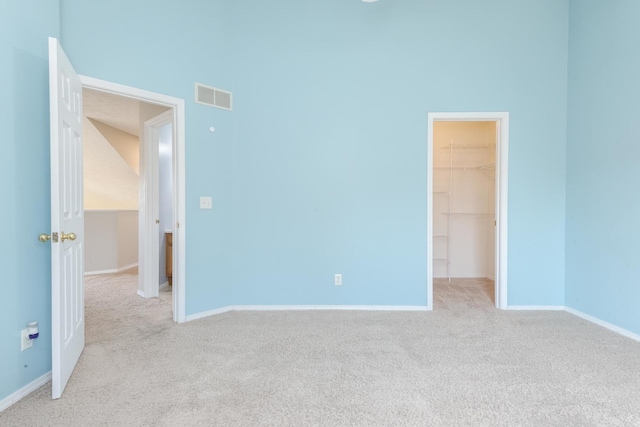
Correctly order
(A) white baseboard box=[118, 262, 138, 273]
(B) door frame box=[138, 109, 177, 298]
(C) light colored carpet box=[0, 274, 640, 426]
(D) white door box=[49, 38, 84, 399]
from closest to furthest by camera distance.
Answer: (C) light colored carpet box=[0, 274, 640, 426], (D) white door box=[49, 38, 84, 399], (B) door frame box=[138, 109, 177, 298], (A) white baseboard box=[118, 262, 138, 273]

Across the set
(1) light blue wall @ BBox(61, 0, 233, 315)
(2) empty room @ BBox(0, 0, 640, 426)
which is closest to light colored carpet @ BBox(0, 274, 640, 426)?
(2) empty room @ BBox(0, 0, 640, 426)

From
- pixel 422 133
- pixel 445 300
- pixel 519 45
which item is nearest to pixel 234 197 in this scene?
pixel 422 133

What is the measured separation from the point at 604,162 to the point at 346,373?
2973 mm

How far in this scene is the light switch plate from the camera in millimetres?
3229

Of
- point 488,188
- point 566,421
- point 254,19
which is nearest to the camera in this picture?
point 566,421

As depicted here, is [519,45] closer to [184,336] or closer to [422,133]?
[422,133]

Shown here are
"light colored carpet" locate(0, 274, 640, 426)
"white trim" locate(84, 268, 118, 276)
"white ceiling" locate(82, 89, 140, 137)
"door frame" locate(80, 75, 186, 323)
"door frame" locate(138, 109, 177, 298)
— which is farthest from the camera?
"white trim" locate(84, 268, 118, 276)

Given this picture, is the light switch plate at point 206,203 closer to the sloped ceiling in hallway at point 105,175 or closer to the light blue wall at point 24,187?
the light blue wall at point 24,187

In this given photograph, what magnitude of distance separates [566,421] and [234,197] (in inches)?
119

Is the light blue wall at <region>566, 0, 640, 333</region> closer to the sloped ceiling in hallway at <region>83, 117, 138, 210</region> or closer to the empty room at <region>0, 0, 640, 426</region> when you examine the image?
the empty room at <region>0, 0, 640, 426</region>

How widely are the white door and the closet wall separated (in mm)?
4342

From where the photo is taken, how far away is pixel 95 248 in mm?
5418

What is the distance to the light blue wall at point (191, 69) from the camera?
101 inches

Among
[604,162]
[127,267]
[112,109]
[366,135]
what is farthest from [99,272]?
[604,162]
